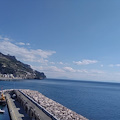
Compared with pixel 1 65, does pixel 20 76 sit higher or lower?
lower

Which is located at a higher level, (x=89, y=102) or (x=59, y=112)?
(x=59, y=112)

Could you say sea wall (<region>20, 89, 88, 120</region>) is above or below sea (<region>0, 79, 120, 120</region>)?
above

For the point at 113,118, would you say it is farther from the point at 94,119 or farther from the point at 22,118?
the point at 22,118

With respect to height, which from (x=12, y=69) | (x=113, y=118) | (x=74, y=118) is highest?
(x=12, y=69)

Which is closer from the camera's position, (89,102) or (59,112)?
(59,112)

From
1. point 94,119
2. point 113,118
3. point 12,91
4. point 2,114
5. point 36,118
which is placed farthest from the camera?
point 12,91

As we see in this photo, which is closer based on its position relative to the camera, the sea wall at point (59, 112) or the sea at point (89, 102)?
the sea wall at point (59, 112)

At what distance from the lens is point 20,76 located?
19888cm

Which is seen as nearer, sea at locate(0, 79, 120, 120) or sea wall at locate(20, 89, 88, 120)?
sea wall at locate(20, 89, 88, 120)

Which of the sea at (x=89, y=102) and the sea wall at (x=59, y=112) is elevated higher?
the sea wall at (x=59, y=112)

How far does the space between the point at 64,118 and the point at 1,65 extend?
183542 millimetres

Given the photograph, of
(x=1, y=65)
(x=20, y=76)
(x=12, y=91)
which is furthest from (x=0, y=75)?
(x=12, y=91)

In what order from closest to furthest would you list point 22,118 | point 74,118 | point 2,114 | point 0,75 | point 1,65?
point 22,118 < point 74,118 < point 2,114 < point 0,75 < point 1,65

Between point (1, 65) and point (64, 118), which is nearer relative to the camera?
point (64, 118)
